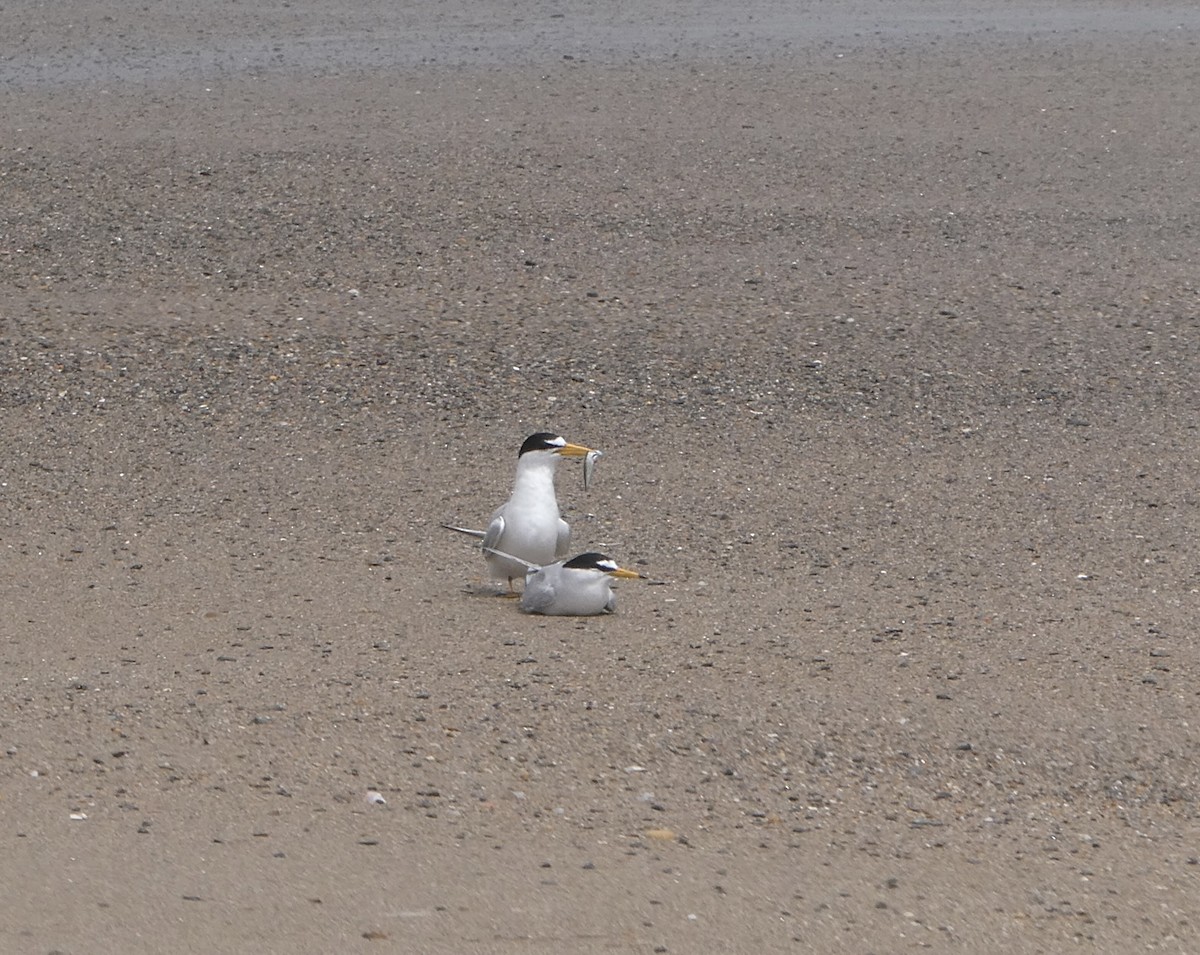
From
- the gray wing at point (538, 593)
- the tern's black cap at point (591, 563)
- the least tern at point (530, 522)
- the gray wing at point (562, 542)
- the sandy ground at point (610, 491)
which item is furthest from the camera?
the gray wing at point (562, 542)

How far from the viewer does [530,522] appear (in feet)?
23.7

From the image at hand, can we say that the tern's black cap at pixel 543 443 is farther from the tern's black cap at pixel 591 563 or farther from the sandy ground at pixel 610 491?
the sandy ground at pixel 610 491

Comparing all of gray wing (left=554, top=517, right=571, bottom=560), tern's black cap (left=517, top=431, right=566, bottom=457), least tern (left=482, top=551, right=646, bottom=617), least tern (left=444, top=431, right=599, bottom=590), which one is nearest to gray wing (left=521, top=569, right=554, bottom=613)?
least tern (left=482, top=551, right=646, bottom=617)

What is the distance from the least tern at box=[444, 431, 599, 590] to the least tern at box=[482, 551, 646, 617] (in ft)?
0.33

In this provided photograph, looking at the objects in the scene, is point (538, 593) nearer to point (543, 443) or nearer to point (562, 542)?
point (562, 542)

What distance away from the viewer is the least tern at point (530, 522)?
7.20 metres

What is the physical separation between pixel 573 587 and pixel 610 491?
2.06 meters

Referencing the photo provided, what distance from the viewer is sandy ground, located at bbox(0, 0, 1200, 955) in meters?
5.04

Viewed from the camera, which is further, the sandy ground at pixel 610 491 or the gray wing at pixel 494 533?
the gray wing at pixel 494 533

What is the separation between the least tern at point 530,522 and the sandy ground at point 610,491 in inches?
8.7

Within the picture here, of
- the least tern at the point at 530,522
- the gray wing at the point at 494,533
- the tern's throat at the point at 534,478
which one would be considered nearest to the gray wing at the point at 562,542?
the least tern at the point at 530,522

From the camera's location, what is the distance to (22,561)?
8031 mm

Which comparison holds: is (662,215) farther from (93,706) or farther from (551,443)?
(93,706)

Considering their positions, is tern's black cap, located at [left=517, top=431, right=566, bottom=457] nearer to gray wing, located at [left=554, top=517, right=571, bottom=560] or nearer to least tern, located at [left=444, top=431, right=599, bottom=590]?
least tern, located at [left=444, top=431, right=599, bottom=590]
